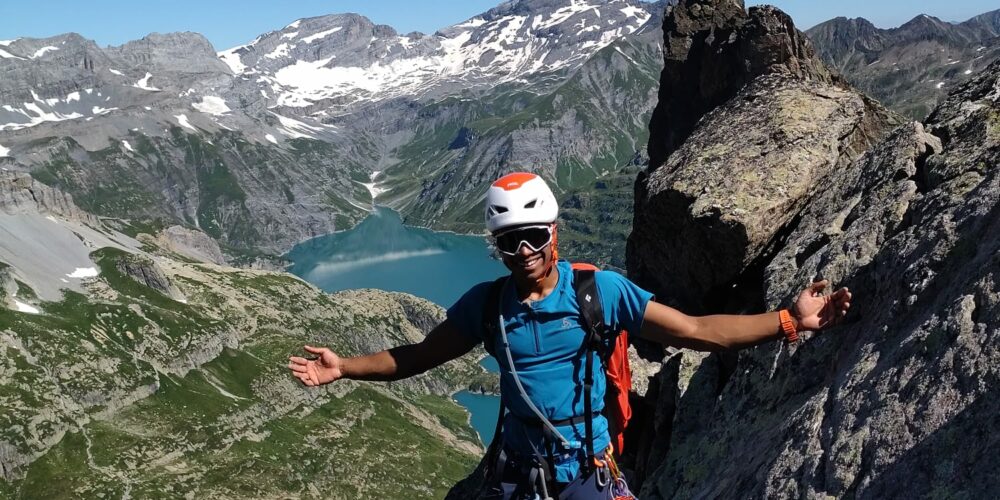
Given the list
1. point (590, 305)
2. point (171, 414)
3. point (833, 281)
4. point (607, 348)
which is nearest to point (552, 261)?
point (590, 305)

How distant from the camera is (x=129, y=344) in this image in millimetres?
162750

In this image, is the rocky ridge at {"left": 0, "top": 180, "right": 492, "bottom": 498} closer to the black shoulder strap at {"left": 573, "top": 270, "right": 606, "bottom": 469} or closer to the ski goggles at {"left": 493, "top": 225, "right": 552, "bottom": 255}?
the black shoulder strap at {"left": 573, "top": 270, "right": 606, "bottom": 469}

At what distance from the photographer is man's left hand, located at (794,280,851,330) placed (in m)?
8.63

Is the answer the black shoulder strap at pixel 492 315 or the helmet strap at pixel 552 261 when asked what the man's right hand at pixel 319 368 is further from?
the helmet strap at pixel 552 261

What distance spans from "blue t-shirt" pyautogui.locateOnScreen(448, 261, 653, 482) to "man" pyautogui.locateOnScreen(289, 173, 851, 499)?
0.01 metres

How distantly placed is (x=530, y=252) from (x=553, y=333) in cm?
99

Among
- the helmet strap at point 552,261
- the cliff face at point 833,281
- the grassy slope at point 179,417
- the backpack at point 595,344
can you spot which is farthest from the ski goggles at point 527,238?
the grassy slope at point 179,417

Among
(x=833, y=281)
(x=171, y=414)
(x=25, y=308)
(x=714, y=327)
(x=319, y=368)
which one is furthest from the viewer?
(x=25, y=308)

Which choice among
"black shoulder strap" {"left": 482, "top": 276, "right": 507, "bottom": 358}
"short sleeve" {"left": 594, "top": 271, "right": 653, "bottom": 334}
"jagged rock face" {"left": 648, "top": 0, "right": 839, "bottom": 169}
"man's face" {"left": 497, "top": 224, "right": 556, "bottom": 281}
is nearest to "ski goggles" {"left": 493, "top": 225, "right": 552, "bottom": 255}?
"man's face" {"left": 497, "top": 224, "right": 556, "bottom": 281}

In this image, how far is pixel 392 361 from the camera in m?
9.66

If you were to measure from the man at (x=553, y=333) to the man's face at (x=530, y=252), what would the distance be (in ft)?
0.04

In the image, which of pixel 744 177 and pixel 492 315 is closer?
pixel 492 315

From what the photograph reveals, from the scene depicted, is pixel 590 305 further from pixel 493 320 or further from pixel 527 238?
pixel 493 320

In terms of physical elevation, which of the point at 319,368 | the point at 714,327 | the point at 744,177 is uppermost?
the point at 744,177
